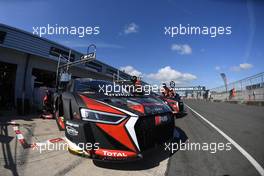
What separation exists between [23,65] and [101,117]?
10801 millimetres

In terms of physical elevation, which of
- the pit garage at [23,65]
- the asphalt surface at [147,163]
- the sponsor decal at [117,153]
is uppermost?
the pit garage at [23,65]

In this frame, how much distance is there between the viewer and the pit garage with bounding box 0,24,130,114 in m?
9.94

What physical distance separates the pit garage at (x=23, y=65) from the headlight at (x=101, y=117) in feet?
22.8

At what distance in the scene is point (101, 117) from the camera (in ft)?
8.98

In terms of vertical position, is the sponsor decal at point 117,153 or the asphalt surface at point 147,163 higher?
the sponsor decal at point 117,153

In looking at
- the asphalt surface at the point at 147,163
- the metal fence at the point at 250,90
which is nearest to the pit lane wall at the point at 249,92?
the metal fence at the point at 250,90

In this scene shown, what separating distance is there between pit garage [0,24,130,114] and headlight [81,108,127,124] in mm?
6952

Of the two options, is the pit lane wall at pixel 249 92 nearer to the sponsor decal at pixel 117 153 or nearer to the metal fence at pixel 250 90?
the metal fence at pixel 250 90

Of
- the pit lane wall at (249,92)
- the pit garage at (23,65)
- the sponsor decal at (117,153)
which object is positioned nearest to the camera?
the sponsor decal at (117,153)

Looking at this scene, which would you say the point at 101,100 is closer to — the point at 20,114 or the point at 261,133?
the point at 261,133

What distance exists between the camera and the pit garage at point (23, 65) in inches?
391

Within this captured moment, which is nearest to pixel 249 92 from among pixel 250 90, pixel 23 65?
pixel 250 90

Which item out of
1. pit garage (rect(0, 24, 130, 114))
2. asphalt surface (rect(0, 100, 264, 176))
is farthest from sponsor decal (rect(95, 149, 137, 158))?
pit garage (rect(0, 24, 130, 114))

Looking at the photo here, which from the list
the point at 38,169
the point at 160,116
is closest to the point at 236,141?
the point at 160,116
